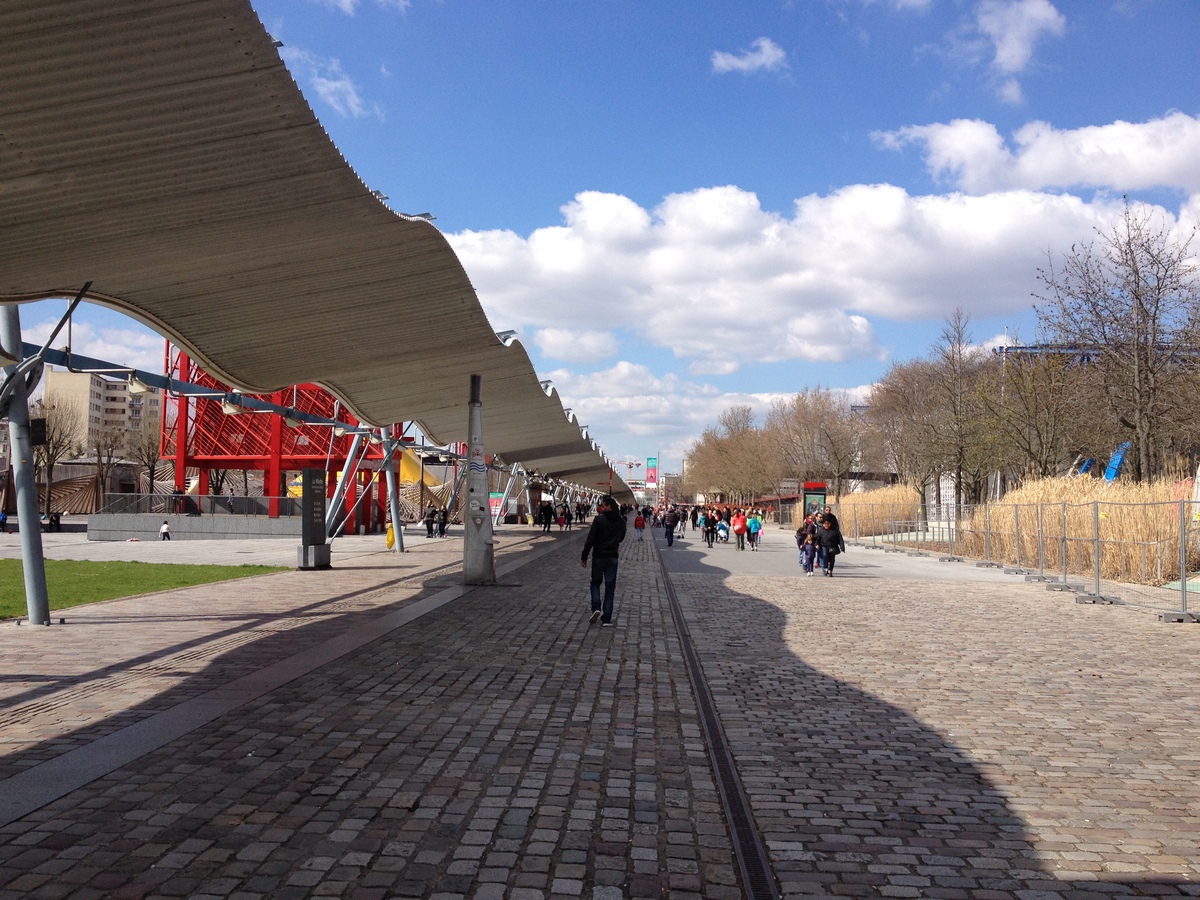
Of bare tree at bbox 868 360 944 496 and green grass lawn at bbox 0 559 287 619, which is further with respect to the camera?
bare tree at bbox 868 360 944 496

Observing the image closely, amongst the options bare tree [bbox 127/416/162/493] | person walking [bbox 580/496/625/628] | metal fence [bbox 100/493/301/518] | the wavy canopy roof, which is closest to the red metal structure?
metal fence [bbox 100/493/301/518]

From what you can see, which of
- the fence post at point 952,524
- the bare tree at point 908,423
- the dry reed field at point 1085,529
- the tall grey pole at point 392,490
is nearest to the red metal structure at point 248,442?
the tall grey pole at point 392,490

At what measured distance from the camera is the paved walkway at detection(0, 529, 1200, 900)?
446cm

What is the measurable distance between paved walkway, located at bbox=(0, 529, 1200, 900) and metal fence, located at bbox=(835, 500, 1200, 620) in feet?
17.7

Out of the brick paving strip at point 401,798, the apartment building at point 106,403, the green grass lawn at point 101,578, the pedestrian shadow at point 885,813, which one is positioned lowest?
the pedestrian shadow at point 885,813

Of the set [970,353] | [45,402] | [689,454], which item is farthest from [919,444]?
[689,454]

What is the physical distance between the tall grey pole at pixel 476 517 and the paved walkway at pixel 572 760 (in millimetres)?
5718

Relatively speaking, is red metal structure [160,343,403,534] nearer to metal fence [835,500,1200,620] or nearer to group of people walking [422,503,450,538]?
group of people walking [422,503,450,538]

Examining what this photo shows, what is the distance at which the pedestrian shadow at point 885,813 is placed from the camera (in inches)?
173

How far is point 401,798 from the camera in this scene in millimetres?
5430

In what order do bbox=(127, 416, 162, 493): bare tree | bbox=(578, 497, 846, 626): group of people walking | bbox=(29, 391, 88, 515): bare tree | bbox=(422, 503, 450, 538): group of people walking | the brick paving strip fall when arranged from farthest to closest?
bbox=(127, 416, 162, 493): bare tree, bbox=(29, 391, 88, 515): bare tree, bbox=(422, 503, 450, 538): group of people walking, bbox=(578, 497, 846, 626): group of people walking, the brick paving strip

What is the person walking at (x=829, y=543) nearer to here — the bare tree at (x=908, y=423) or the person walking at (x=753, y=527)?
the person walking at (x=753, y=527)

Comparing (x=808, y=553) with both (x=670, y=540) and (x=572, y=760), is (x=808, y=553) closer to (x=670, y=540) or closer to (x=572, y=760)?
(x=670, y=540)

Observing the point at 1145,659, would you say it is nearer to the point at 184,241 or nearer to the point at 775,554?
the point at 184,241
